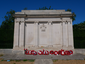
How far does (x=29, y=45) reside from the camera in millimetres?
9391

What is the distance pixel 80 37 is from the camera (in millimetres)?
10633

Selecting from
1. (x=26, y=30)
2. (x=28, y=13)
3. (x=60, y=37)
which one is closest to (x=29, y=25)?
(x=26, y=30)

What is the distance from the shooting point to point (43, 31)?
9.63 meters

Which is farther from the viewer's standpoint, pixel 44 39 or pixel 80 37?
pixel 80 37

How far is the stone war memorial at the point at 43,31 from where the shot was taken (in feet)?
30.1

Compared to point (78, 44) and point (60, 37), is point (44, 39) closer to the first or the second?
point (60, 37)

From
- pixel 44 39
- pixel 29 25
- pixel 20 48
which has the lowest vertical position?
pixel 20 48

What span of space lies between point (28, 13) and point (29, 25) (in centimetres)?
174

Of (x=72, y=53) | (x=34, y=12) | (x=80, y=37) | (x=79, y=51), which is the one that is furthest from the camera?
(x=80, y=37)

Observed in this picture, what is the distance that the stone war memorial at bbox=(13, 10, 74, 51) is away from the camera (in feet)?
30.1

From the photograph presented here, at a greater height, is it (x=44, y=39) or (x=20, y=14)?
(x=20, y=14)

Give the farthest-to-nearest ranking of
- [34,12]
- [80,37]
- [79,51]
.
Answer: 1. [80,37]
2. [34,12]
3. [79,51]

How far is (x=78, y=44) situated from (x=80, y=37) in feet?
3.87

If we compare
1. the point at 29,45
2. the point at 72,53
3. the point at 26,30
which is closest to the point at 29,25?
the point at 26,30
